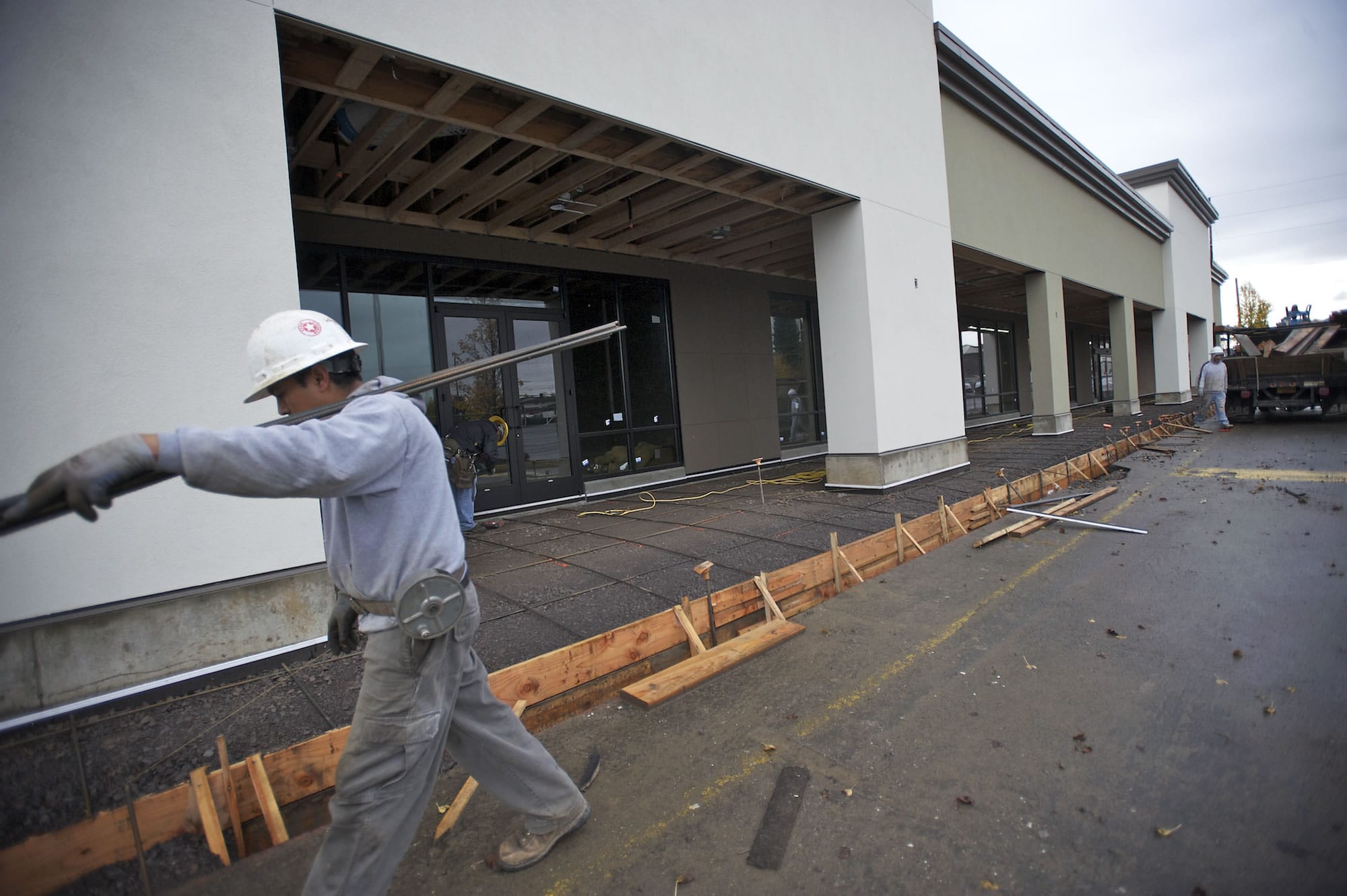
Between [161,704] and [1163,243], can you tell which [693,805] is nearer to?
[161,704]

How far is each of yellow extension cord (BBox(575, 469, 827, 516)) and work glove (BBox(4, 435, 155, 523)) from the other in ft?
24.3

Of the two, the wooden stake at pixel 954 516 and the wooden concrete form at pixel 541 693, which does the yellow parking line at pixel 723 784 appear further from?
the wooden stake at pixel 954 516

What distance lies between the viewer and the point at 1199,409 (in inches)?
847

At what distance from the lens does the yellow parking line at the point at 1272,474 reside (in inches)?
355

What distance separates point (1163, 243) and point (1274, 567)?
965 inches

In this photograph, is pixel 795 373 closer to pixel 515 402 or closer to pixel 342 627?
pixel 515 402

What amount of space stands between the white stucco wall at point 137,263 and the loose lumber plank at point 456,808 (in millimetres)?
2096

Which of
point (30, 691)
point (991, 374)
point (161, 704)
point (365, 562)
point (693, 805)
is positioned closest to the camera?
point (365, 562)

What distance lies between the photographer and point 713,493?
10.2 meters

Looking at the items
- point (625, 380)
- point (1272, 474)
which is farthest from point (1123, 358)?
point (625, 380)

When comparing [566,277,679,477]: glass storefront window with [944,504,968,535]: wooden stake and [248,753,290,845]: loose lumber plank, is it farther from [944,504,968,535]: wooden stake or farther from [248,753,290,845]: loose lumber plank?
[248,753,290,845]: loose lumber plank

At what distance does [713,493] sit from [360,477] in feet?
27.8

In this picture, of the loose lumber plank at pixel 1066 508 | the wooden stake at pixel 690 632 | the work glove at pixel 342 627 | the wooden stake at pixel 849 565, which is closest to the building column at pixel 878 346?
the loose lumber plank at pixel 1066 508

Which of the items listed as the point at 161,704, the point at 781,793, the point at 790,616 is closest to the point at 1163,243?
the point at 790,616
